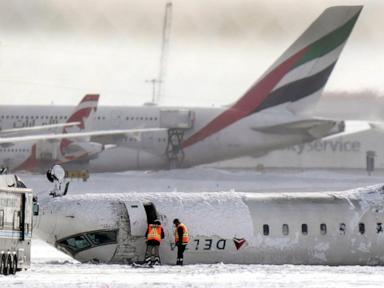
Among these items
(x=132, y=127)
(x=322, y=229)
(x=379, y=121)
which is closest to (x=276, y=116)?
(x=132, y=127)

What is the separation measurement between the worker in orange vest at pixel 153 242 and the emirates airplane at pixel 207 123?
48.4 meters

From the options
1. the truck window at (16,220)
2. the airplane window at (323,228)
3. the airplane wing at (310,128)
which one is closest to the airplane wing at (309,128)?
the airplane wing at (310,128)

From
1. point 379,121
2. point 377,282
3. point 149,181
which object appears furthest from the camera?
point 379,121

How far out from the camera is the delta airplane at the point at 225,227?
37.9m

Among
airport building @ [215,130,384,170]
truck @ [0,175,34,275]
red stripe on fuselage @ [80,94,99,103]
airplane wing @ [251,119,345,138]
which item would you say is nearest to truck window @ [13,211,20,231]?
truck @ [0,175,34,275]

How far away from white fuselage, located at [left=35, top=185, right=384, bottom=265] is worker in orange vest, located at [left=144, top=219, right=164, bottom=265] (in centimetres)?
49

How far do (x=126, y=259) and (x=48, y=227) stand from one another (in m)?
2.69

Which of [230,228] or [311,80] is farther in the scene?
[311,80]

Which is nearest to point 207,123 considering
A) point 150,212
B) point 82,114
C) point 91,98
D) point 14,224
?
point 91,98

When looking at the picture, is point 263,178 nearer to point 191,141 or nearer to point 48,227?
point 191,141

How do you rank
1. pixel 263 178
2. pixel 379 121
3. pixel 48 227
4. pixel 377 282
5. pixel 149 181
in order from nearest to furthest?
pixel 377 282
pixel 48 227
pixel 149 181
pixel 263 178
pixel 379 121

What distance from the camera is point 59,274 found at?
33188 mm

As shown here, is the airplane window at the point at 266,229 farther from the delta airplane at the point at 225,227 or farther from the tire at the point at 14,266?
the tire at the point at 14,266

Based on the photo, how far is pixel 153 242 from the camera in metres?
37.1
